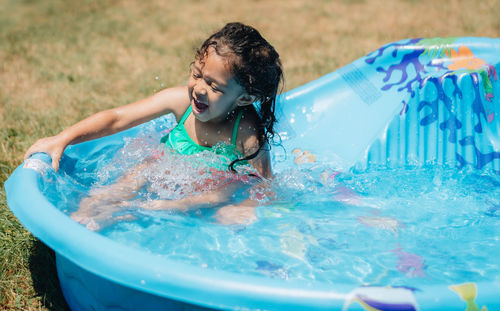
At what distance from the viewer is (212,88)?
2.12 metres

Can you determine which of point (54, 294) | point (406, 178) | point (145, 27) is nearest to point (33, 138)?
point (54, 294)

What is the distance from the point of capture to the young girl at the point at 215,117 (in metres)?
2.08

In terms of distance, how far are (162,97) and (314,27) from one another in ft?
10.1

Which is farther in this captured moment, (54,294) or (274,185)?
(274,185)

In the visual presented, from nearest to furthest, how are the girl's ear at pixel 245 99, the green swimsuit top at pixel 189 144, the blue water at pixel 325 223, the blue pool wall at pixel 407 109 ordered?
1. the blue water at pixel 325 223
2. the girl's ear at pixel 245 99
3. the green swimsuit top at pixel 189 144
4. the blue pool wall at pixel 407 109

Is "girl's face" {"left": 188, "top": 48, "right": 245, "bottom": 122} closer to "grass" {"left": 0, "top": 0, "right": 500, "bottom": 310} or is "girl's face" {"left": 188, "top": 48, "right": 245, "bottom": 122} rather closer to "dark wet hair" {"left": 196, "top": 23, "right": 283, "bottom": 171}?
"dark wet hair" {"left": 196, "top": 23, "right": 283, "bottom": 171}

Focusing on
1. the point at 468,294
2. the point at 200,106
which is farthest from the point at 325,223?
the point at 468,294

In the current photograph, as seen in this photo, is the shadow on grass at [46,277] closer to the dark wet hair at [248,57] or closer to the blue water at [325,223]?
the blue water at [325,223]

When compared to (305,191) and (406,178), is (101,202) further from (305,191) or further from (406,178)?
(406,178)

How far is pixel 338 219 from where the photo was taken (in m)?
2.14

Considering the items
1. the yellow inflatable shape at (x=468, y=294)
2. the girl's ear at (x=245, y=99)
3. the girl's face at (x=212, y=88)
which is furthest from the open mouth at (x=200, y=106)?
the yellow inflatable shape at (x=468, y=294)

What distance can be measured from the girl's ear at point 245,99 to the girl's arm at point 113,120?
0.98 ft

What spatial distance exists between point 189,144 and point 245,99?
0.34 m

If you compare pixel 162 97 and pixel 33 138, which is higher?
pixel 162 97
